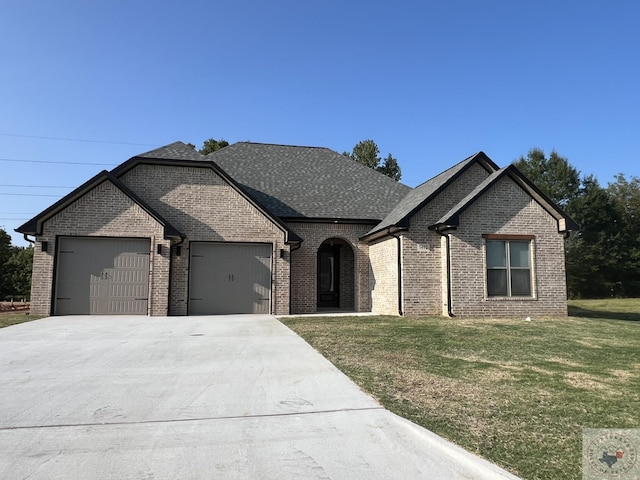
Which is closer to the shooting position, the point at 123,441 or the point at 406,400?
the point at 123,441

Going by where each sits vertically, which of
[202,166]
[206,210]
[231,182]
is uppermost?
[202,166]

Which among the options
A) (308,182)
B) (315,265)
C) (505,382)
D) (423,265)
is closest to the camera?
(505,382)

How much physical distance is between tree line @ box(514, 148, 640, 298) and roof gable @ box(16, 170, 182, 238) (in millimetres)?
42850

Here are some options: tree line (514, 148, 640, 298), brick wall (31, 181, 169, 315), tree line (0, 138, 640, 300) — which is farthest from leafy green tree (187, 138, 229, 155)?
tree line (514, 148, 640, 298)

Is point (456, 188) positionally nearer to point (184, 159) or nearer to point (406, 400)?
point (184, 159)

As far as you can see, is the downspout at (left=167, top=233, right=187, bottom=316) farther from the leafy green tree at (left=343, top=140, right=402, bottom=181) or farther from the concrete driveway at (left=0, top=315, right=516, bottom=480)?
the leafy green tree at (left=343, top=140, right=402, bottom=181)

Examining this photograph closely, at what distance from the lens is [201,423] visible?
4141 mm

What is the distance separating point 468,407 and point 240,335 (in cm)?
635

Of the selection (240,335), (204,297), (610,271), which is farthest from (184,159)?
(610,271)

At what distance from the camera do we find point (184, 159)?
1593cm

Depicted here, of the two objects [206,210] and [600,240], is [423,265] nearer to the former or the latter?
[206,210]

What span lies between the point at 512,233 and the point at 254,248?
9.21 m

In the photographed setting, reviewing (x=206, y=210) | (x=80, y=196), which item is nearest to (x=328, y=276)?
(x=206, y=210)

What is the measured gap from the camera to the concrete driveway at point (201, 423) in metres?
3.22
